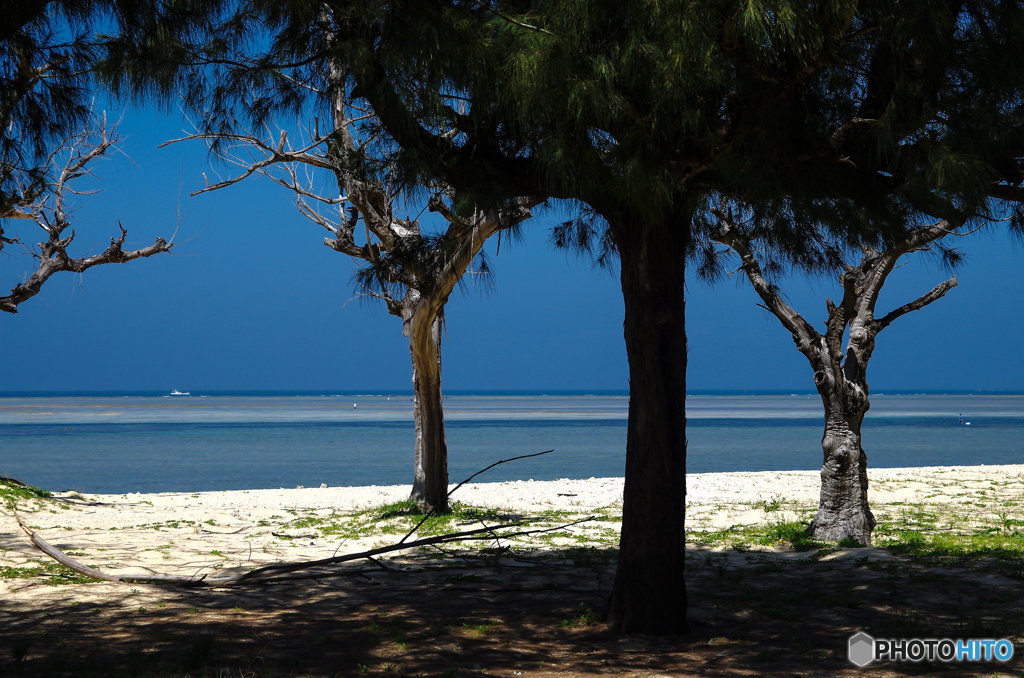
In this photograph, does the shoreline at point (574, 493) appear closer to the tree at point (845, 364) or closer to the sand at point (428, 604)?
the sand at point (428, 604)

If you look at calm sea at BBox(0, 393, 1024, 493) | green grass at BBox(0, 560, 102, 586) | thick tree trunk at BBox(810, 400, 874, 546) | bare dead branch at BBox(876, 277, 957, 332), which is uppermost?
bare dead branch at BBox(876, 277, 957, 332)

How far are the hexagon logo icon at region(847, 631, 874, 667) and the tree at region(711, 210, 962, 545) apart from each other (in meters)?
4.81

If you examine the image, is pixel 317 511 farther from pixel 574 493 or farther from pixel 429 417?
pixel 574 493

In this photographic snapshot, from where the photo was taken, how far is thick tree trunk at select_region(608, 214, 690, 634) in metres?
6.30

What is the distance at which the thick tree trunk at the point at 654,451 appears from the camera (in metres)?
6.30

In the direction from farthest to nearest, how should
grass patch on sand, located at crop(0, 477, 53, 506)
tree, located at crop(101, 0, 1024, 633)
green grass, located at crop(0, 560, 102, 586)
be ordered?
grass patch on sand, located at crop(0, 477, 53, 506) → green grass, located at crop(0, 560, 102, 586) → tree, located at crop(101, 0, 1024, 633)

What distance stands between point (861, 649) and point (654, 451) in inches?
73.4

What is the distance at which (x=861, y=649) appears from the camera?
18.9 feet

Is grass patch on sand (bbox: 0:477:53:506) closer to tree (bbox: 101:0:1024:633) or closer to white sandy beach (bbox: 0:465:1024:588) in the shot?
white sandy beach (bbox: 0:465:1024:588)

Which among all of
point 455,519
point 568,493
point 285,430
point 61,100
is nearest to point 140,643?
point 61,100

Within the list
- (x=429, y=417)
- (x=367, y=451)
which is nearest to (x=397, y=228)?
(x=429, y=417)

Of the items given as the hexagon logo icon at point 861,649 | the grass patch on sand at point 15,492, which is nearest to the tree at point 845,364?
the hexagon logo icon at point 861,649

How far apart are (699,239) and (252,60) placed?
4684 millimetres

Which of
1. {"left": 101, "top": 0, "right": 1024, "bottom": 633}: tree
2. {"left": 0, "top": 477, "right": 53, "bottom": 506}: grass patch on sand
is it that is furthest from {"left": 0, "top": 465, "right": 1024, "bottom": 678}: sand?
{"left": 101, "top": 0, "right": 1024, "bottom": 633}: tree
